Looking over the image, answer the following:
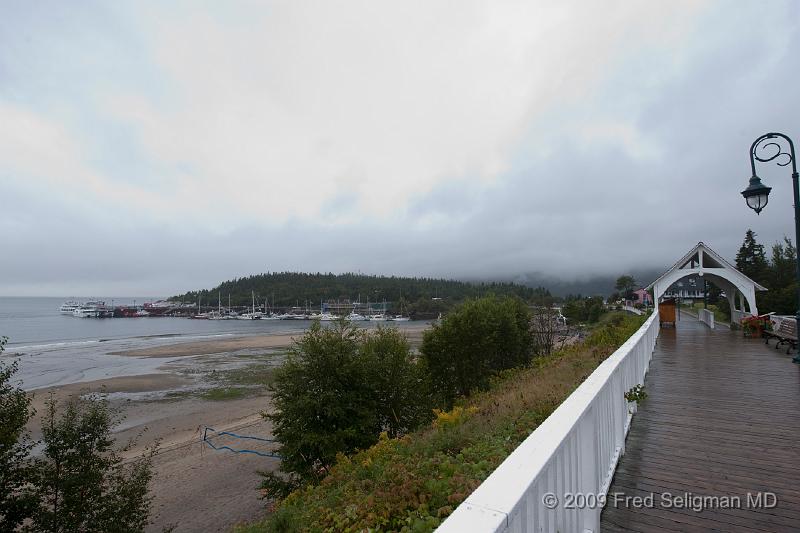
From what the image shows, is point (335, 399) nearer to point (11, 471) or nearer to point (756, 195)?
point (11, 471)

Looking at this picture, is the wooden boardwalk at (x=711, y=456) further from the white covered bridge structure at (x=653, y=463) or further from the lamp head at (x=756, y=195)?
the lamp head at (x=756, y=195)

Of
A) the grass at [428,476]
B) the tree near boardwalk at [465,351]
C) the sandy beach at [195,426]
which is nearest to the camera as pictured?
the grass at [428,476]

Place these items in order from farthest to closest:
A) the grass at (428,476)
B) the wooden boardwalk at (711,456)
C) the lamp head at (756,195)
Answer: the lamp head at (756,195) < the grass at (428,476) < the wooden boardwalk at (711,456)

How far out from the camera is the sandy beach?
13195mm

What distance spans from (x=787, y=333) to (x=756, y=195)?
5.11 meters

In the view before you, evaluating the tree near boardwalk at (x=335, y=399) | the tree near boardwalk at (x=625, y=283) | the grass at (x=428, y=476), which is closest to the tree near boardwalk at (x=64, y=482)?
the grass at (x=428, y=476)

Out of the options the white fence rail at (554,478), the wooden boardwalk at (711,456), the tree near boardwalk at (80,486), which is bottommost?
the tree near boardwalk at (80,486)

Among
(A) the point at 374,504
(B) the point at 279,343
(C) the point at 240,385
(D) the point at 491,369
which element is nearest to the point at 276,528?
(A) the point at 374,504

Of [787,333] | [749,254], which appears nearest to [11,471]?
[787,333]

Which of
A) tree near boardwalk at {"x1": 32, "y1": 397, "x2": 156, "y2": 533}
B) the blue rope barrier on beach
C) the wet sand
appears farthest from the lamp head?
the wet sand

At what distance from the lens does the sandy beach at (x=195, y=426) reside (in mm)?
13195

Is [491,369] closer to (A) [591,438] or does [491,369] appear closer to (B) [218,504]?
(B) [218,504]

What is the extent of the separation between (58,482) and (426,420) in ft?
35.7

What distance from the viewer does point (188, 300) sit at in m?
199
